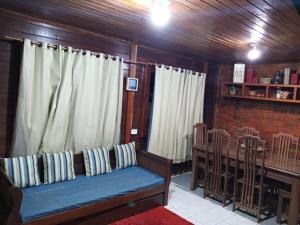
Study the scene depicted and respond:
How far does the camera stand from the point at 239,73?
476 cm

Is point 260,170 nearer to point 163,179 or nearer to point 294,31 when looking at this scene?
point 163,179

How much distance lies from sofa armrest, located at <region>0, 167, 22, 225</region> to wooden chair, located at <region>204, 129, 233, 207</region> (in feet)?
8.58

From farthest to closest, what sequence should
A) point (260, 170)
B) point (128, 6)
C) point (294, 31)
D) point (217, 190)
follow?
point (217, 190), point (260, 170), point (294, 31), point (128, 6)

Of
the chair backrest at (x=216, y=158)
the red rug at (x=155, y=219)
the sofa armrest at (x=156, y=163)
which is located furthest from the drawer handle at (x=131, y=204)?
the chair backrest at (x=216, y=158)

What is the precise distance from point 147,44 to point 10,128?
2265 mm

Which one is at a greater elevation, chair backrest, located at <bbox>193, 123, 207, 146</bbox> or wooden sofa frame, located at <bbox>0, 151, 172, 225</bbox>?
chair backrest, located at <bbox>193, 123, 207, 146</bbox>

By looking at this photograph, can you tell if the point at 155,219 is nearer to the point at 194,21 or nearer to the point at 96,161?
the point at 96,161

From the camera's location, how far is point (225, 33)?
2.92m

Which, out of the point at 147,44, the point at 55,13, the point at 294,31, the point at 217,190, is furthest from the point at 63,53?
the point at 217,190

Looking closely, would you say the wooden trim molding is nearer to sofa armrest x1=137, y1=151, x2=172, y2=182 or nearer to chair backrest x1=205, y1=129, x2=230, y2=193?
sofa armrest x1=137, y1=151, x2=172, y2=182

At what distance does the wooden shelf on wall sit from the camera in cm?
425

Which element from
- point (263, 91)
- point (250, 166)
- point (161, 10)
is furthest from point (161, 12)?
point (263, 91)

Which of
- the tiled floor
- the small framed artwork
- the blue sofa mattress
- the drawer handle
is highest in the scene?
the small framed artwork

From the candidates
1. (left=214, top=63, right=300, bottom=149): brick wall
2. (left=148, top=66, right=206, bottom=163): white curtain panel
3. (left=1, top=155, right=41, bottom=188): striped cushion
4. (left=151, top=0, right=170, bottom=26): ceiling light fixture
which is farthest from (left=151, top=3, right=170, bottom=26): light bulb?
(left=214, top=63, right=300, bottom=149): brick wall
